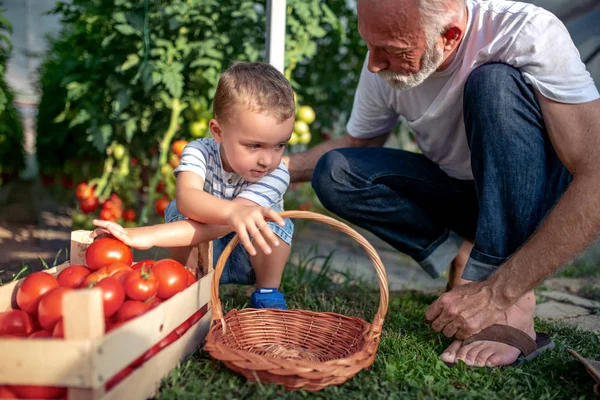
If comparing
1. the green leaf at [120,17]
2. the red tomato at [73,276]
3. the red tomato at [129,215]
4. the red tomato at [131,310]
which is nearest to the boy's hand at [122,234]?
the red tomato at [73,276]

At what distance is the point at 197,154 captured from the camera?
2131 millimetres

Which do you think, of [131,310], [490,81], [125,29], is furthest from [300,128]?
[131,310]

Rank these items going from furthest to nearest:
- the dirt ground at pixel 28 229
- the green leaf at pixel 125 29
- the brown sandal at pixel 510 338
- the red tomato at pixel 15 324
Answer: the green leaf at pixel 125 29, the dirt ground at pixel 28 229, the brown sandal at pixel 510 338, the red tomato at pixel 15 324

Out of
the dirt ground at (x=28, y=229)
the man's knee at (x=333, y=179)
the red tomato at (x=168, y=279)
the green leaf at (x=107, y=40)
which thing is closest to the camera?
the red tomato at (x=168, y=279)

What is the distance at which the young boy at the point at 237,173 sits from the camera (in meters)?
1.87

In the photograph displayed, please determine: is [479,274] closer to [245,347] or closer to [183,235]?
[245,347]

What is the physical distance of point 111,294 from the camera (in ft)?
5.03

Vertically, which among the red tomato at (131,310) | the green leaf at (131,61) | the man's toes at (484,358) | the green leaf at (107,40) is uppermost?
the green leaf at (107,40)

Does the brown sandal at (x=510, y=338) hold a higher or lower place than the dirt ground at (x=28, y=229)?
higher

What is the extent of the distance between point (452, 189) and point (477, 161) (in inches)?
15.9

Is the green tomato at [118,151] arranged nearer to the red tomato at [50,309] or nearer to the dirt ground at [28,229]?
the dirt ground at [28,229]

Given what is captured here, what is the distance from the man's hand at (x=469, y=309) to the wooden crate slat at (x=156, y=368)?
766 mm

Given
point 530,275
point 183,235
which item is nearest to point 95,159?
point 183,235

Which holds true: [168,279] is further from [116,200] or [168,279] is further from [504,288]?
[116,200]
